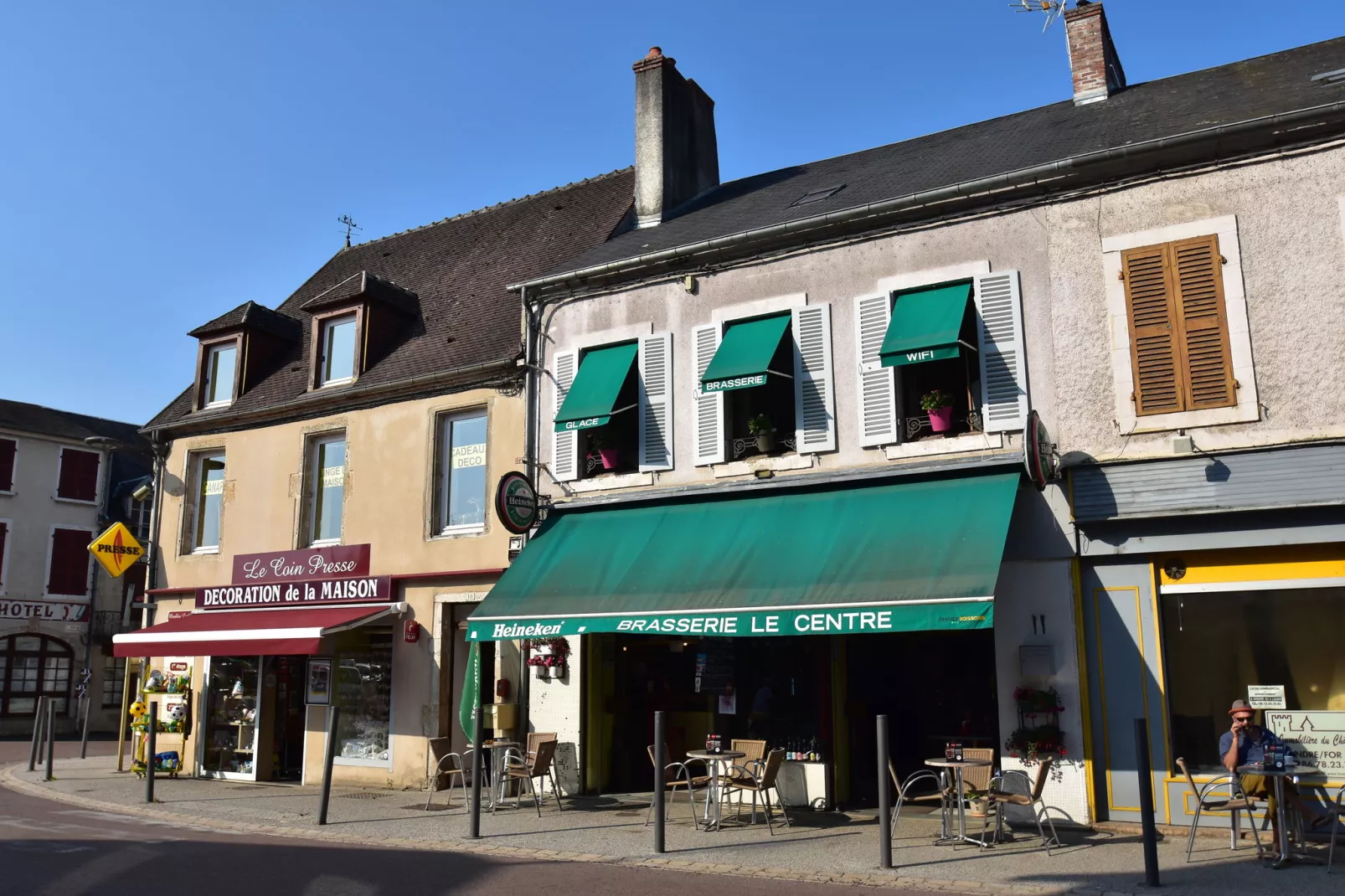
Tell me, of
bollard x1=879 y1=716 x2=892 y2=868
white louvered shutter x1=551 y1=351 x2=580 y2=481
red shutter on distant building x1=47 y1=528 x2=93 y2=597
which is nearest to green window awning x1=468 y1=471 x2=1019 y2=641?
white louvered shutter x1=551 y1=351 x2=580 y2=481

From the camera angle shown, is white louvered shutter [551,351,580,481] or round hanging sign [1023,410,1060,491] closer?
round hanging sign [1023,410,1060,491]

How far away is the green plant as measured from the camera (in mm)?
11414

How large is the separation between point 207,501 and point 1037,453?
45.4 feet

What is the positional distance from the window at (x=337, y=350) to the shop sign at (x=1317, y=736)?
13229mm

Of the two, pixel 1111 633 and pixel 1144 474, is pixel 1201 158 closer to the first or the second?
pixel 1144 474

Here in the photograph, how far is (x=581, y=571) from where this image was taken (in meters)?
12.5

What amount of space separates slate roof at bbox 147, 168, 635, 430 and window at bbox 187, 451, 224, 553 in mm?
789

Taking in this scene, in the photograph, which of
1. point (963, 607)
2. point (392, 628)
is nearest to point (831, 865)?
point (963, 607)

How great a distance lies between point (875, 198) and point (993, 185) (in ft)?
4.62

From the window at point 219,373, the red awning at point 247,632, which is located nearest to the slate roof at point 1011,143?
the red awning at point 247,632

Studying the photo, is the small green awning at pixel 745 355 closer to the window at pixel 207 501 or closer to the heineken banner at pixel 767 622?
the heineken banner at pixel 767 622

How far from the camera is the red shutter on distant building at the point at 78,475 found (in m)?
31.3

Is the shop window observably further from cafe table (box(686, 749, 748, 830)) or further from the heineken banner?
cafe table (box(686, 749, 748, 830))

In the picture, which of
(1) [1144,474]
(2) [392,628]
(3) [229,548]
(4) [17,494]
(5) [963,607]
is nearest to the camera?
(5) [963,607]
